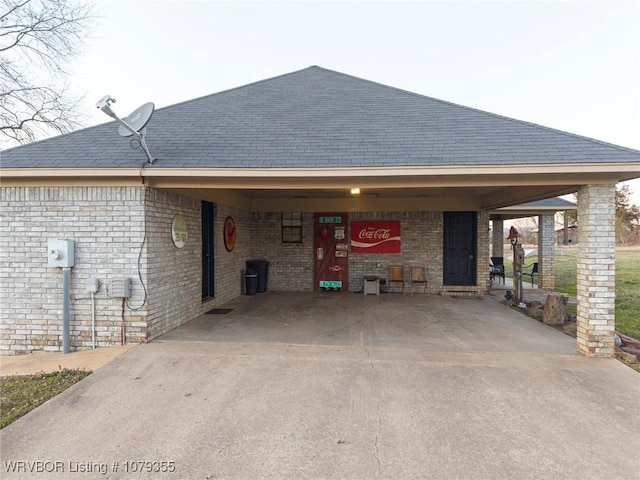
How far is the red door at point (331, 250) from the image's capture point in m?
9.81

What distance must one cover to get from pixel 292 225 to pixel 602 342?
7777mm

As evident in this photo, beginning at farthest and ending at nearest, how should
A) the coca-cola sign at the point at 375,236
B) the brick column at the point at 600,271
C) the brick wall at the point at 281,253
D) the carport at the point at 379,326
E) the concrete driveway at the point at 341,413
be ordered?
the brick wall at the point at 281,253, the coca-cola sign at the point at 375,236, the carport at the point at 379,326, the brick column at the point at 600,271, the concrete driveway at the point at 341,413

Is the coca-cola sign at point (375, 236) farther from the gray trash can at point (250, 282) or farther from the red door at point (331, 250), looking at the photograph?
the gray trash can at point (250, 282)

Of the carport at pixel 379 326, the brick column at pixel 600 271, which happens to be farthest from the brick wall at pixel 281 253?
the brick column at pixel 600 271

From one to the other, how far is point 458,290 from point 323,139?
672 cm

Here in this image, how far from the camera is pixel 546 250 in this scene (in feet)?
35.0

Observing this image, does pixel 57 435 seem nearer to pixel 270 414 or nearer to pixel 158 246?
pixel 270 414

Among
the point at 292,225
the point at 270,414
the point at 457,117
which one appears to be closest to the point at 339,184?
the point at 457,117

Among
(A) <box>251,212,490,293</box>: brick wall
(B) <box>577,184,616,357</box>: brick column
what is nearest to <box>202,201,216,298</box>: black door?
(A) <box>251,212,490,293</box>: brick wall

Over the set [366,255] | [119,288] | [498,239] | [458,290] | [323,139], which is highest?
[323,139]

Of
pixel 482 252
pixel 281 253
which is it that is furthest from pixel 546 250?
pixel 281 253

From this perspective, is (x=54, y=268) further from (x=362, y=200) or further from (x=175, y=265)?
(x=362, y=200)

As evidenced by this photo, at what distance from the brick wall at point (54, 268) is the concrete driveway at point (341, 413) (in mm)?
1160

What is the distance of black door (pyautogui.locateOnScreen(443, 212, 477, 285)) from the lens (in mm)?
9430
